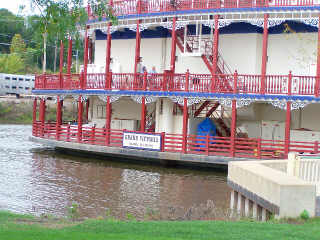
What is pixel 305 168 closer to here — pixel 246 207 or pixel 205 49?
pixel 246 207

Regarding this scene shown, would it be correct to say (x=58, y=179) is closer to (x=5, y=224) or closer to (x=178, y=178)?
(x=178, y=178)

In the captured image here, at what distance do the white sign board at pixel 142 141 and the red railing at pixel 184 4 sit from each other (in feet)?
21.1

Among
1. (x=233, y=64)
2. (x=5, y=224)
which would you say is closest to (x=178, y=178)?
(x=233, y=64)

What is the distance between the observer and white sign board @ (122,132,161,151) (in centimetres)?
2844

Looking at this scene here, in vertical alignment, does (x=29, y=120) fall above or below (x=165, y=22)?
below

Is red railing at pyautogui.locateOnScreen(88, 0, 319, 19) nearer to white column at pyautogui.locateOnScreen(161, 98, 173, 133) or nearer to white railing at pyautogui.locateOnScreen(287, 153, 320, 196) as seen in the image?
white column at pyautogui.locateOnScreen(161, 98, 173, 133)

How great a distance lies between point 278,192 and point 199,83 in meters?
16.4

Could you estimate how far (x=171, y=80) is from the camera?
94.9 feet

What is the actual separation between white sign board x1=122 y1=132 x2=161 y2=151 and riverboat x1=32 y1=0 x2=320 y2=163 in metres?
0.05

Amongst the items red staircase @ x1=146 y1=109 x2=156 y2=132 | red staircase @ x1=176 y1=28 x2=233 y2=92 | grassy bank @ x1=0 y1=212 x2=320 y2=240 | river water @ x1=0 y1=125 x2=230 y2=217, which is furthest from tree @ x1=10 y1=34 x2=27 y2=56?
grassy bank @ x1=0 y1=212 x2=320 y2=240

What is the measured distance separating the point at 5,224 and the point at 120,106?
2441cm

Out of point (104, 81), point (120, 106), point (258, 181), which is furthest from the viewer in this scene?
point (120, 106)

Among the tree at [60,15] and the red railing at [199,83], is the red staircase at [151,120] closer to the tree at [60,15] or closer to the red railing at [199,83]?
the red railing at [199,83]

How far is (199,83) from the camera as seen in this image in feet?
92.2
